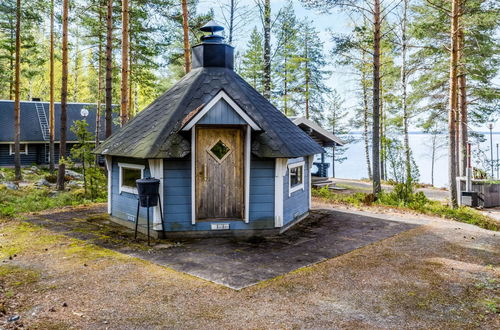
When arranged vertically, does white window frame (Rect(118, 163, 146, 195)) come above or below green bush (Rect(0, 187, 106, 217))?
above

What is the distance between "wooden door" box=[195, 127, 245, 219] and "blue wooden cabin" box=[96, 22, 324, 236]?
0.07 feet

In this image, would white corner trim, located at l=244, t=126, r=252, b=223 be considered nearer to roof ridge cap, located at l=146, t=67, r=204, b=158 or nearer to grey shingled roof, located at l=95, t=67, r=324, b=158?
grey shingled roof, located at l=95, t=67, r=324, b=158

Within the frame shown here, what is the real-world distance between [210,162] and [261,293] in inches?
140

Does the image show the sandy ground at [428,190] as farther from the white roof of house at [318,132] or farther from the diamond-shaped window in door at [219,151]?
the diamond-shaped window in door at [219,151]

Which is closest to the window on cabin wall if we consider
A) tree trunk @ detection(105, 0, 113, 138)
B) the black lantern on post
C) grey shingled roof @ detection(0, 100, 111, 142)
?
the black lantern on post

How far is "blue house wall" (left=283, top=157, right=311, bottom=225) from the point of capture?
26.5 feet

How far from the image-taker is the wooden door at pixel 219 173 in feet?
24.8

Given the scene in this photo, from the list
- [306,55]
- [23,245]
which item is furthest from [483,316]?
[306,55]

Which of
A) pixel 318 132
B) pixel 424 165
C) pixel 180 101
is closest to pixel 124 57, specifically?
pixel 180 101

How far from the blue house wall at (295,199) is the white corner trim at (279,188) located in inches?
11.9

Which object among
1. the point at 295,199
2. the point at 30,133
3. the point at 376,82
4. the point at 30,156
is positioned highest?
the point at 376,82

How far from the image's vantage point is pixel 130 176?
812 cm

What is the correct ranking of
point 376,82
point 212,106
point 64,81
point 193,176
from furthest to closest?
point 64,81
point 376,82
point 193,176
point 212,106

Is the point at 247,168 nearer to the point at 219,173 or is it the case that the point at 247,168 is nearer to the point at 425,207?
the point at 219,173
